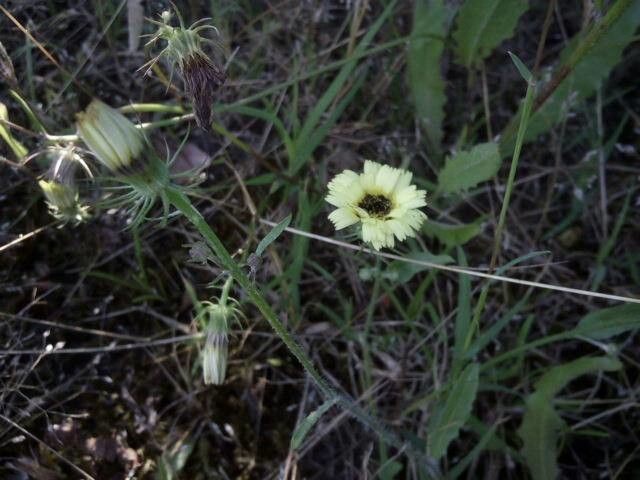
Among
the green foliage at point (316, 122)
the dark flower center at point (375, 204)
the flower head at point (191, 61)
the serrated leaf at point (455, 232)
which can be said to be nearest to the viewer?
the flower head at point (191, 61)

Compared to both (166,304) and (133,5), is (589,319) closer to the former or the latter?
(166,304)

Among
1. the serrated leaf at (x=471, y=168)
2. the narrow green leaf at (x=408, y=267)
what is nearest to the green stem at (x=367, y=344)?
the narrow green leaf at (x=408, y=267)

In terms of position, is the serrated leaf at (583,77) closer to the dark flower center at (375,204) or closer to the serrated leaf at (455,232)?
the serrated leaf at (455,232)

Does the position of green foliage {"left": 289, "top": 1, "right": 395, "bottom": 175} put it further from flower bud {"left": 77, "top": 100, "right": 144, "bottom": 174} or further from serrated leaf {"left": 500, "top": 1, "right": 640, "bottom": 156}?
flower bud {"left": 77, "top": 100, "right": 144, "bottom": 174}

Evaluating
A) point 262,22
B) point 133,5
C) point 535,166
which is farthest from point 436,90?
point 133,5

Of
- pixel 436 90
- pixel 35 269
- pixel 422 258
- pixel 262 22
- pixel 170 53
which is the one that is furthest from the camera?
pixel 262 22

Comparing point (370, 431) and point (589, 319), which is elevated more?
point (589, 319)
